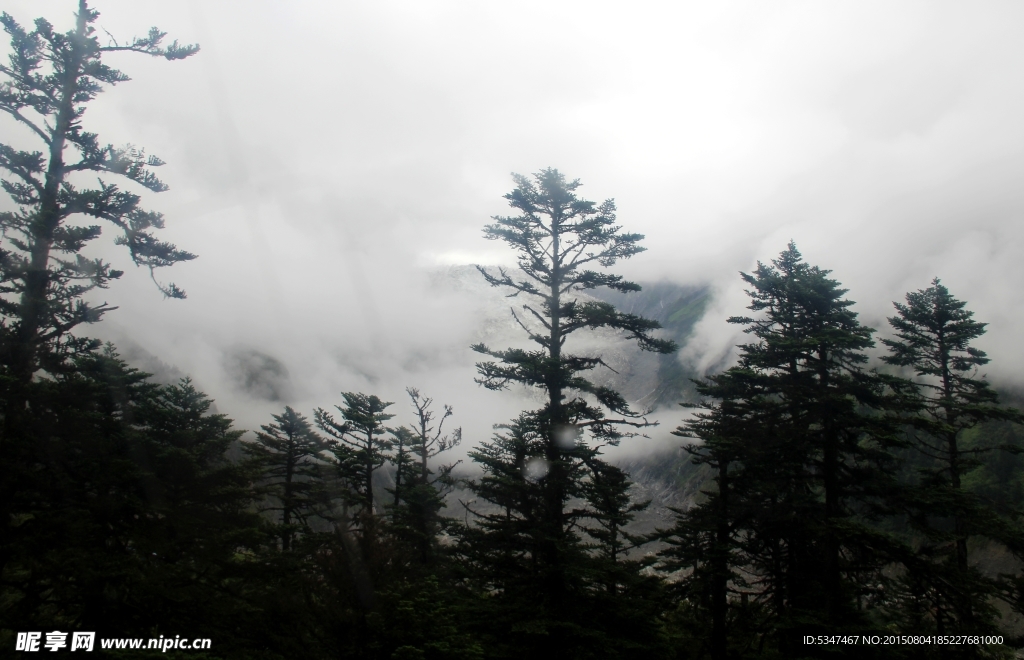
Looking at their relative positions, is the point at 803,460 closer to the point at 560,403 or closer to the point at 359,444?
the point at 560,403

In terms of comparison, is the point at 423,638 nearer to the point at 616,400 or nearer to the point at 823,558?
the point at 616,400

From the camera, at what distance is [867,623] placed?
13531mm

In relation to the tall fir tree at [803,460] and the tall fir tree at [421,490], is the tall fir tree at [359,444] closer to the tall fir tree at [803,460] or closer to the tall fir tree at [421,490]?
the tall fir tree at [421,490]

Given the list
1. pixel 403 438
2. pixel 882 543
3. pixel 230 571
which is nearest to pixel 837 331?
pixel 882 543

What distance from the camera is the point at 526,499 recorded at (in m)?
15.4

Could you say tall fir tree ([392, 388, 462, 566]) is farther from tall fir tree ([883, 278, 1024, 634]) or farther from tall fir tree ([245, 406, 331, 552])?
tall fir tree ([883, 278, 1024, 634])

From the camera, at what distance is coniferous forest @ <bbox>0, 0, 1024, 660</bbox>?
30.9ft

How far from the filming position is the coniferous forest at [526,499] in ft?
30.9

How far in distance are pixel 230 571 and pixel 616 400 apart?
1050 cm

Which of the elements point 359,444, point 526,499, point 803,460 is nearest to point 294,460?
point 359,444

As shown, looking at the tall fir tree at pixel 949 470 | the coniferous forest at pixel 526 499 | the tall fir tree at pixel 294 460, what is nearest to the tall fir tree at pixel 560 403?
the coniferous forest at pixel 526 499

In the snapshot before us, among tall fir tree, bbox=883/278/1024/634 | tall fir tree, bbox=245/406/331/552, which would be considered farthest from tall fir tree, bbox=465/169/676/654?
tall fir tree, bbox=245/406/331/552

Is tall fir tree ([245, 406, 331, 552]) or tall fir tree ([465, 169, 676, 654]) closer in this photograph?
tall fir tree ([465, 169, 676, 654])

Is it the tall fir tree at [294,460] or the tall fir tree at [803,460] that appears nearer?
the tall fir tree at [803,460]
